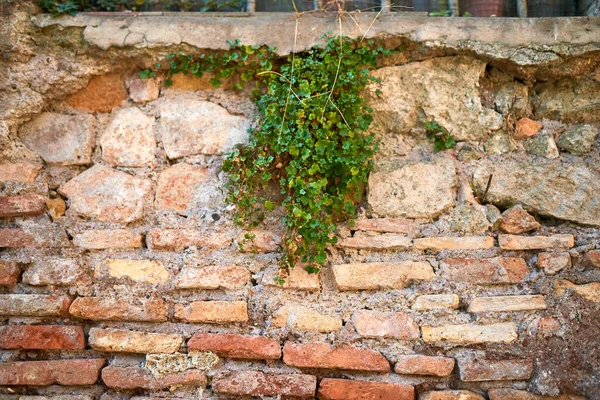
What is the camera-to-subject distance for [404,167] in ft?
7.81

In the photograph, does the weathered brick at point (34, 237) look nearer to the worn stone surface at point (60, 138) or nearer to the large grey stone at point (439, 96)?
the worn stone surface at point (60, 138)

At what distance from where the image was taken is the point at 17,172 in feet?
7.90

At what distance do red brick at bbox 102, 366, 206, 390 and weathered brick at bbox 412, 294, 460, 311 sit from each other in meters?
0.80

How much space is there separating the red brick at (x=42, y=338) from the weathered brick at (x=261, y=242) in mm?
674

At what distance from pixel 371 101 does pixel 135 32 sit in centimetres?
97

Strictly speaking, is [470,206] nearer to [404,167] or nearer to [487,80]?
[404,167]

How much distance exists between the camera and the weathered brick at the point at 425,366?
82.8 inches

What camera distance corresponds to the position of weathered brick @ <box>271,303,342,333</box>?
2176 mm

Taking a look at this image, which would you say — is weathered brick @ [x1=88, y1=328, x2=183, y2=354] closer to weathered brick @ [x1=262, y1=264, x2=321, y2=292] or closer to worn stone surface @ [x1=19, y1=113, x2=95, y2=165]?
weathered brick @ [x1=262, y1=264, x2=321, y2=292]

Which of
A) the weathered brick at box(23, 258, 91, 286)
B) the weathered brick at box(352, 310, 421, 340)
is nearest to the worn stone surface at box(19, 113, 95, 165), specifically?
the weathered brick at box(23, 258, 91, 286)

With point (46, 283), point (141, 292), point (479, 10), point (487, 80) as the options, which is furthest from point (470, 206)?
point (46, 283)

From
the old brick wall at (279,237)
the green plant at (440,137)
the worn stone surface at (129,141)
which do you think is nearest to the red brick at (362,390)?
the old brick wall at (279,237)

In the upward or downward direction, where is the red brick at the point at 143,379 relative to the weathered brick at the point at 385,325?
downward

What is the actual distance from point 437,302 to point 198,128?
1.14 m
